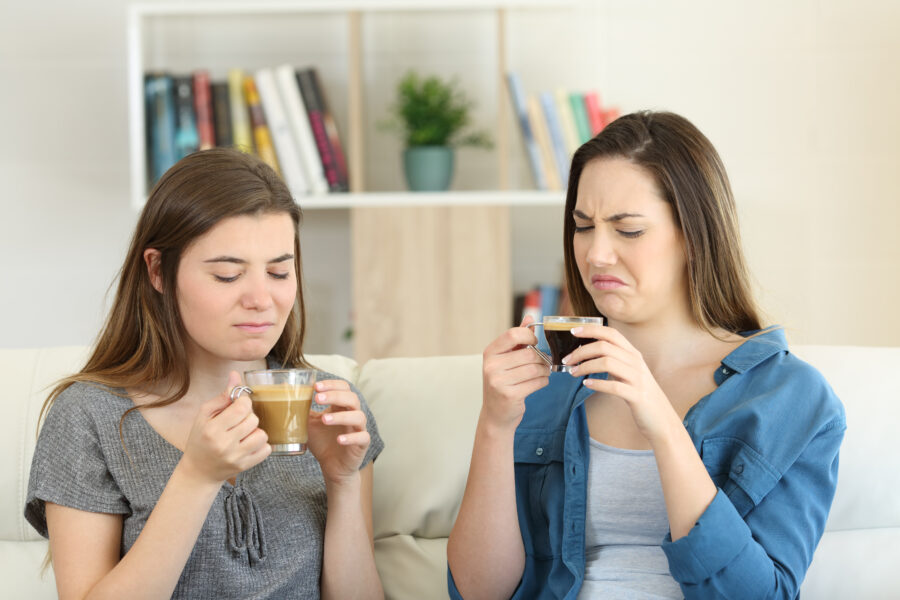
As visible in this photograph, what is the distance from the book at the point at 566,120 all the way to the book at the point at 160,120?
140 cm

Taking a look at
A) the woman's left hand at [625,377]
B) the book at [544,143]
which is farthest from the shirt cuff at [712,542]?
the book at [544,143]

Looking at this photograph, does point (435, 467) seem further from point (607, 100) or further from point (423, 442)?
point (607, 100)

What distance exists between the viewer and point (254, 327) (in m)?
1.54

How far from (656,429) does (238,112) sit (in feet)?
8.04

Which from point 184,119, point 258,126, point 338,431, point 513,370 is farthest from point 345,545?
point 184,119

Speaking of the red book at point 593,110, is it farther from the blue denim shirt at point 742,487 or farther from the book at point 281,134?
the blue denim shirt at point 742,487

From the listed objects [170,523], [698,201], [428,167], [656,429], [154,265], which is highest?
[428,167]

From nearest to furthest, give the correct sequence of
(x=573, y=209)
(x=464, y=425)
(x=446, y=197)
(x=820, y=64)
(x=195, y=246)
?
(x=195, y=246), (x=573, y=209), (x=464, y=425), (x=446, y=197), (x=820, y=64)

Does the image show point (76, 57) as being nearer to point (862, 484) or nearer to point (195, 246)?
point (195, 246)

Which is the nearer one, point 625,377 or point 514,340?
point 625,377

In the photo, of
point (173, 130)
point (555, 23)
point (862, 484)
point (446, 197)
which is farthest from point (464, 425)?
point (555, 23)

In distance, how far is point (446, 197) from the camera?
331 centimetres

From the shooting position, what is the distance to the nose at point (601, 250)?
5.10 feet

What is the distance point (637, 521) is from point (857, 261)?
8.04 feet
